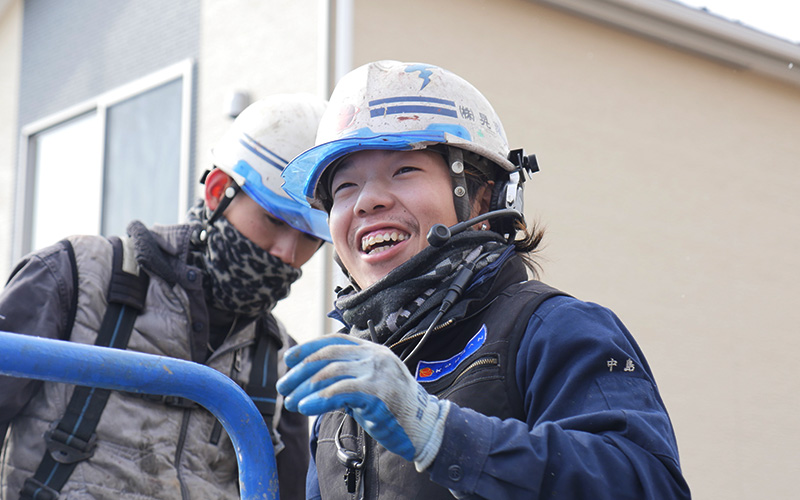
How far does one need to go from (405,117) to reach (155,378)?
101 cm

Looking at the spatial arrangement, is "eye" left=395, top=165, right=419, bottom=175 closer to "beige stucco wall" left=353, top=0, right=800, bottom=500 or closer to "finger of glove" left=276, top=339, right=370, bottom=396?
"finger of glove" left=276, top=339, right=370, bottom=396

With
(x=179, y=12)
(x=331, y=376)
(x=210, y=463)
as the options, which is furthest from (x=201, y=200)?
(x=179, y=12)

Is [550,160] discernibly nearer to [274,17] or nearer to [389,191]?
[274,17]

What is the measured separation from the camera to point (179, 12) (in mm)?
7051

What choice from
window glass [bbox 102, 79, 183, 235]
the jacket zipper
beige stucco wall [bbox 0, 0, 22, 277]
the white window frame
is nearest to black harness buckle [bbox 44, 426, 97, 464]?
the jacket zipper

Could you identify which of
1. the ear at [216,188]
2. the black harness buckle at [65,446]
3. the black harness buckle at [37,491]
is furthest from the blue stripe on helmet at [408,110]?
the black harness buckle at [37,491]

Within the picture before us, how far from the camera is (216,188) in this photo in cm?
380

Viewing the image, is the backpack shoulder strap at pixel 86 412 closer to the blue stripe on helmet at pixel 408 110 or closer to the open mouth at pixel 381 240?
the open mouth at pixel 381 240

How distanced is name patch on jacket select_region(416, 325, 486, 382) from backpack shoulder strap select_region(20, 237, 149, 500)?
1.49 m

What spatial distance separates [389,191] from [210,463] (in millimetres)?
1556

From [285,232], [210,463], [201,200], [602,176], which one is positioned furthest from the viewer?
[602,176]

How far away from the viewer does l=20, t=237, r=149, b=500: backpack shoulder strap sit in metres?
3.12

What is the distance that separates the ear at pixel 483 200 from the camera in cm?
253

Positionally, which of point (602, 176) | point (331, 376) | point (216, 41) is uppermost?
point (216, 41)
